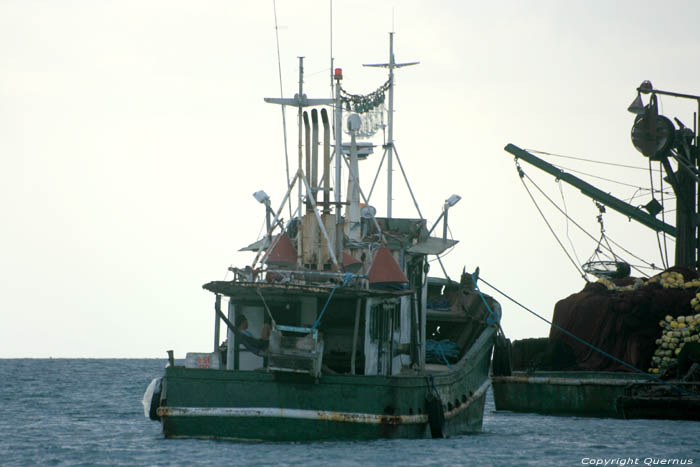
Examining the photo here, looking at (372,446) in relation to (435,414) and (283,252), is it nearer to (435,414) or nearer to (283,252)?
(435,414)

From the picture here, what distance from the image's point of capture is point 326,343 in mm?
27203

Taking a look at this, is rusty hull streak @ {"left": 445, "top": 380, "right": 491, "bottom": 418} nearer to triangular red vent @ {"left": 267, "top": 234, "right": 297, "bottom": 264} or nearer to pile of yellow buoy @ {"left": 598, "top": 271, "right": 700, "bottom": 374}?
triangular red vent @ {"left": 267, "top": 234, "right": 297, "bottom": 264}

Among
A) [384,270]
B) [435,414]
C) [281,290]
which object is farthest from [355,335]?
[435,414]

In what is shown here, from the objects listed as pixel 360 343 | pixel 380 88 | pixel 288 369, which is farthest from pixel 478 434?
pixel 380 88

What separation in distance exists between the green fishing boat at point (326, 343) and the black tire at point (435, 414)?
29mm

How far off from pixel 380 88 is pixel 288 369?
16.5 metres

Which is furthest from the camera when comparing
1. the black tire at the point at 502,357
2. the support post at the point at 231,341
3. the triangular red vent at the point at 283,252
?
the black tire at the point at 502,357

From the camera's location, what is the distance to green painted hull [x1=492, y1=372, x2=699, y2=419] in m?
35.2

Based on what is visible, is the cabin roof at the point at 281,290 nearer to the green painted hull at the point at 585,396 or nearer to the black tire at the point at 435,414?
the black tire at the point at 435,414

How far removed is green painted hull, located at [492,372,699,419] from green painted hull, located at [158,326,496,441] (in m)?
12.9

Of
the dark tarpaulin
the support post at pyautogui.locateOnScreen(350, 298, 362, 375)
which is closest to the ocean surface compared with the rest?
the support post at pyautogui.locateOnScreen(350, 298, 362, 375)

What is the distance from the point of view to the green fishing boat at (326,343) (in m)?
24.1

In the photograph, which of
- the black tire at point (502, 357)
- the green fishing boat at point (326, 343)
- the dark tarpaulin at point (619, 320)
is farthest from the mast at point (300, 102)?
the dark tarpaulin at point (619, 320)

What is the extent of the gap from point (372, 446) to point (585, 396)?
16.7 m
